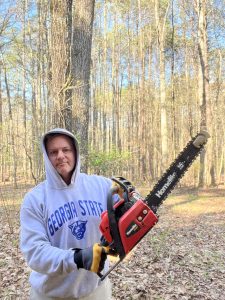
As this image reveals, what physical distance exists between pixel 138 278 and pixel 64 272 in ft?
12.4

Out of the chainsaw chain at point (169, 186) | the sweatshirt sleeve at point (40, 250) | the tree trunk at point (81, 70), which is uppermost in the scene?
the tree trunk at point (81, 70)

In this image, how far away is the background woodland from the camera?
258 inches

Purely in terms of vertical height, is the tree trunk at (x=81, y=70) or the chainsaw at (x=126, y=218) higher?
the tree trunk at (x=81, y=70)

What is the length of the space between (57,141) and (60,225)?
20.8 inches

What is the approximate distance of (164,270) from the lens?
5.91 meters

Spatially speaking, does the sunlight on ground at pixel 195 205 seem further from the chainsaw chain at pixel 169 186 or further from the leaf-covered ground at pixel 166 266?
the chainsaw chain at pixel 169 186

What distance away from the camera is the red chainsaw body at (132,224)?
2053 mm

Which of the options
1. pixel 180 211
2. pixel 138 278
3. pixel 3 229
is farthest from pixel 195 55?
pixel 138 278

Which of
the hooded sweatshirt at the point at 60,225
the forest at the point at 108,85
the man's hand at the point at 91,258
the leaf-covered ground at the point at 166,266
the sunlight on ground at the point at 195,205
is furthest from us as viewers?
the sunlight on ground at the point at 195,205

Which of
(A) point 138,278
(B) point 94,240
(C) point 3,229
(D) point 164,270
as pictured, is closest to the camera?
(B) point 94,240

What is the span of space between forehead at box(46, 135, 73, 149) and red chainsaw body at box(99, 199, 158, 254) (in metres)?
0.54

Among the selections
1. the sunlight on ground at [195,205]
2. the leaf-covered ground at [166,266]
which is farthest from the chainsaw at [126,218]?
the sunlight on ground at [195,205]

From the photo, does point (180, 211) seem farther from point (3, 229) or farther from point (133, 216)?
point (133, 216)

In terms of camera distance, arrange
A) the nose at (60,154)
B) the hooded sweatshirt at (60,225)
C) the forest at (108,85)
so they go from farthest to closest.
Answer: the forest at (108,85) < the nose at (60,154) < the hooded sweatshirt at (60,225)
